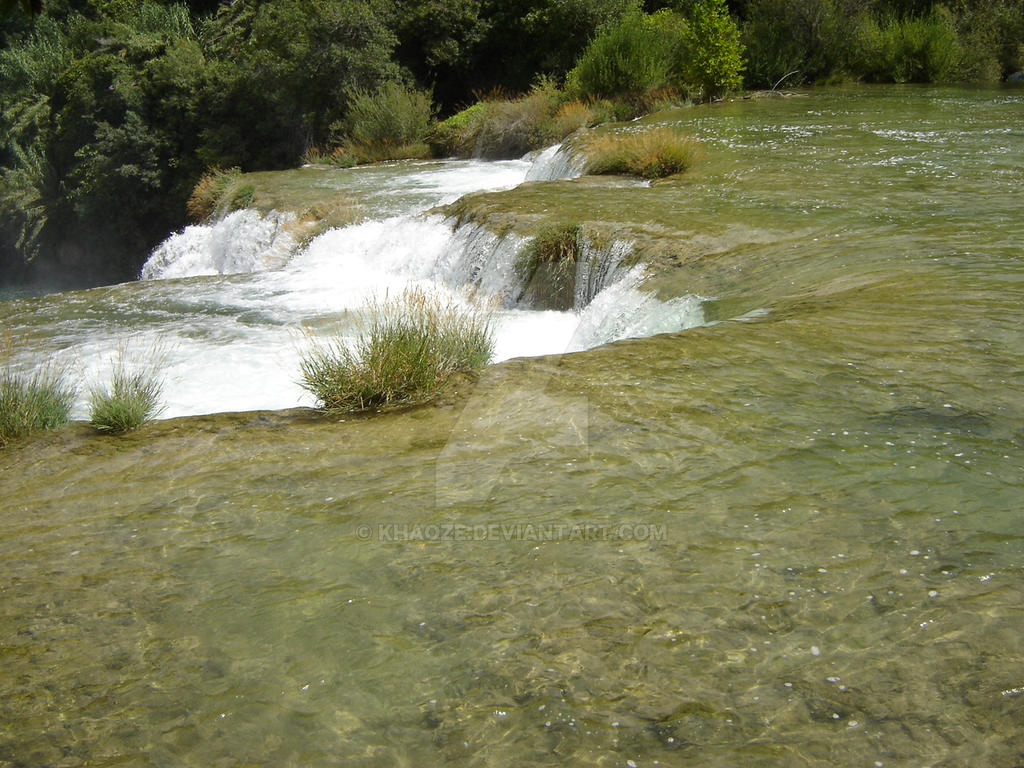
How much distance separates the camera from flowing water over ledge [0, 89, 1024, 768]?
298 cm

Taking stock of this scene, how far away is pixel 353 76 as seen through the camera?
85.4ft

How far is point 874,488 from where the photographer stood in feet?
13.9

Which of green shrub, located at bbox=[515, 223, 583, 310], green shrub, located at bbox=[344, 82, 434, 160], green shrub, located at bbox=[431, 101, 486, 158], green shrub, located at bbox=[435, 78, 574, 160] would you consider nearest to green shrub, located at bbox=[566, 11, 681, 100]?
green shrub, located at bbox=[435, 78, 574, 160]

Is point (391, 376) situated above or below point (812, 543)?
above

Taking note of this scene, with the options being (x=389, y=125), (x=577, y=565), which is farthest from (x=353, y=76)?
(x=577, y=565)

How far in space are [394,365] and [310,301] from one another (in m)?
6.10

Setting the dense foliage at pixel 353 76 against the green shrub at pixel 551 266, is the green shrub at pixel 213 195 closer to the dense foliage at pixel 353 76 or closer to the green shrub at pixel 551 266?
the dense foliage at pixel 353 76

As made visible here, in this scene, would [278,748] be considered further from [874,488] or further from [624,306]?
[624,306]

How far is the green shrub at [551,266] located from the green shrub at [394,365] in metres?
3.71

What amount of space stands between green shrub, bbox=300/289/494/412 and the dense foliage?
1424cm

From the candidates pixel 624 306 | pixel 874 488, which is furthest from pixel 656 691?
pixel 624 306

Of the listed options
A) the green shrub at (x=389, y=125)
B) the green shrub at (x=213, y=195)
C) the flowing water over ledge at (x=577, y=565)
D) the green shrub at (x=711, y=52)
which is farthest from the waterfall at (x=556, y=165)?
the flowing water over ledge at (x=577, y=565)

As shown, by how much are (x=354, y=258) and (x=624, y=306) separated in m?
6.46

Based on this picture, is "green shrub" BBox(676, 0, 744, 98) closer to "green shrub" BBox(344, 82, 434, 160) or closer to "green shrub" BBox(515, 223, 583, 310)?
"green shrub" BBox(344, 82, 434, 160)
